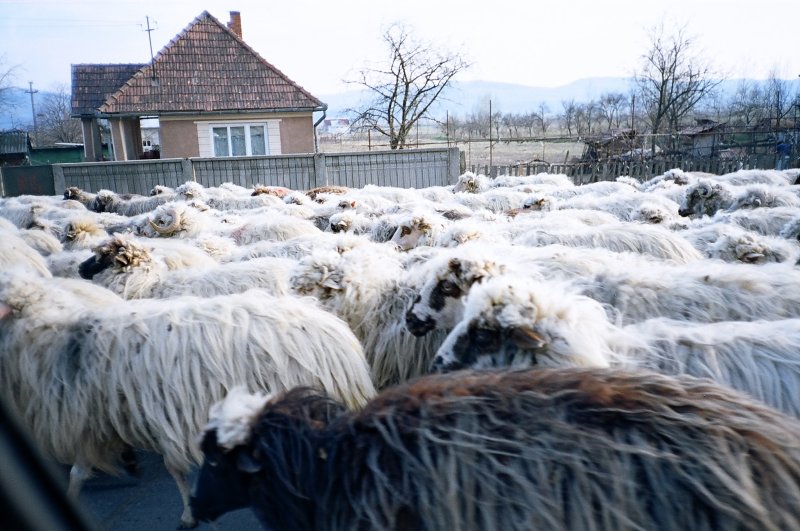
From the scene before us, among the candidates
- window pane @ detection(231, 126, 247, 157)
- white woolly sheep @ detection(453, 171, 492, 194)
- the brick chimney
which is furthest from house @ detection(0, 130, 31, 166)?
white woolly sheep @ detection(453, 171, 492, 194)

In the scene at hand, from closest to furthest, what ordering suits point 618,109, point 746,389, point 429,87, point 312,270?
1. point 746,389
2. point 312,270
3. point 429,87
4. point 618,109

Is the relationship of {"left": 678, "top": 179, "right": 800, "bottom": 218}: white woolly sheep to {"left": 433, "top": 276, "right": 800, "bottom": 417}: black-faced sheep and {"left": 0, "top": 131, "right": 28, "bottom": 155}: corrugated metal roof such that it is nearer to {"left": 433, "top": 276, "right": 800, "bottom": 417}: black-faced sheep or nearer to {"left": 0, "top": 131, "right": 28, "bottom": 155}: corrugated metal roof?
{"left": 433, "top": 276, "right": 800, "bottom": 417}: black-faced sheep

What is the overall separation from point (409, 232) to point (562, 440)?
5412 mm

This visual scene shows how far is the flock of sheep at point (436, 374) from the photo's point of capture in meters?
1.81

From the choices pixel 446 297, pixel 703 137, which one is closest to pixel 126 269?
pixel 446 297

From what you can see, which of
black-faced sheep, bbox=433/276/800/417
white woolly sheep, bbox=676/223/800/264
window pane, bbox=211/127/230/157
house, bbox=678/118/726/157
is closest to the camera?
black-faced sheep, bbox=433/276/800/417

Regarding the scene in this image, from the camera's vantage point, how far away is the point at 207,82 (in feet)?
76.6

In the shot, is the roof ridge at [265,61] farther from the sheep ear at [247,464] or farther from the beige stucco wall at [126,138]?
the sheep ear at [247,464]

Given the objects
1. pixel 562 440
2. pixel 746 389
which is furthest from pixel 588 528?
pixel 746 389

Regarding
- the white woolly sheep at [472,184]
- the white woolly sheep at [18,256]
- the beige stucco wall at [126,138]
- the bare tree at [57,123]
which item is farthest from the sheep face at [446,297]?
the bare tree at [57,123]

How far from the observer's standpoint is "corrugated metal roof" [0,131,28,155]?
3516 cm

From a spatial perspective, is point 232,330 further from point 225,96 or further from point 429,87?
point 429,87

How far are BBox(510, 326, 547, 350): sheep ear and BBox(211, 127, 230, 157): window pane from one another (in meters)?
22.0

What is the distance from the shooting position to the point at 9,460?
4.98 feet
